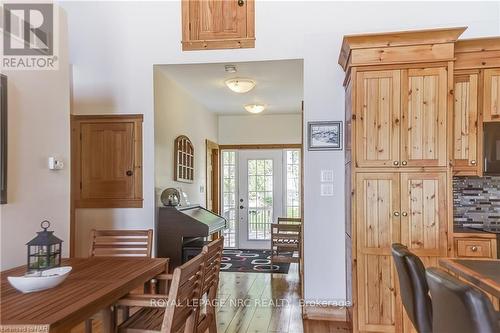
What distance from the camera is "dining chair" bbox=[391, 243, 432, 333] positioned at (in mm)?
1701

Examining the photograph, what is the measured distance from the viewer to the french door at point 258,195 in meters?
6.86

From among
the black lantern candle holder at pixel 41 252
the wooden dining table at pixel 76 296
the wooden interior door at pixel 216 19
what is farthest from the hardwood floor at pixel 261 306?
the wooden interior door at pixel 216 19

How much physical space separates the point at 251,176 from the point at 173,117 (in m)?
2.84

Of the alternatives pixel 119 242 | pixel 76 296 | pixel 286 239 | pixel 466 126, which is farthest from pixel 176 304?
pixel 286 239

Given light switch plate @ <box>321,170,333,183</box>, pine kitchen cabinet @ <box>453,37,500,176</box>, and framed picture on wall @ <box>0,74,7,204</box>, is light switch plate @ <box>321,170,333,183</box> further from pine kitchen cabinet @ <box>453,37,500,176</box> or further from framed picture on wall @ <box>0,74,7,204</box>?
framed picture on wall @ <box>0,74,7,204</box>

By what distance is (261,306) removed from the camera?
3.64m

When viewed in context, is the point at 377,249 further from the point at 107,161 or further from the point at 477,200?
the point at 107,161

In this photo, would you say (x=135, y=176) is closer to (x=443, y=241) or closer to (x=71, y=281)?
(x=71, y=281)

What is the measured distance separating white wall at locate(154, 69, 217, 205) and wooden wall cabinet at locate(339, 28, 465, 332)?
2083mm

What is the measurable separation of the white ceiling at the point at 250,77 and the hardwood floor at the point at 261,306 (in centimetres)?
245

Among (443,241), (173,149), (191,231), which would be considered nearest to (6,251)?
(191,231)

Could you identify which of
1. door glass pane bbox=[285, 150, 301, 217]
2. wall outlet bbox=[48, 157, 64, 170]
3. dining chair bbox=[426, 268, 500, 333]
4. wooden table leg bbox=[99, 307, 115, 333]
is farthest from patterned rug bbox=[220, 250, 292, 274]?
dining chair bbox=[426, 268, 500, 333]

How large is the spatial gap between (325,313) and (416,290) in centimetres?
179

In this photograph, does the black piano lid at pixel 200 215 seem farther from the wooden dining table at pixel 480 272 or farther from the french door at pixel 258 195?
the wooden dining table at pixel 480 272
